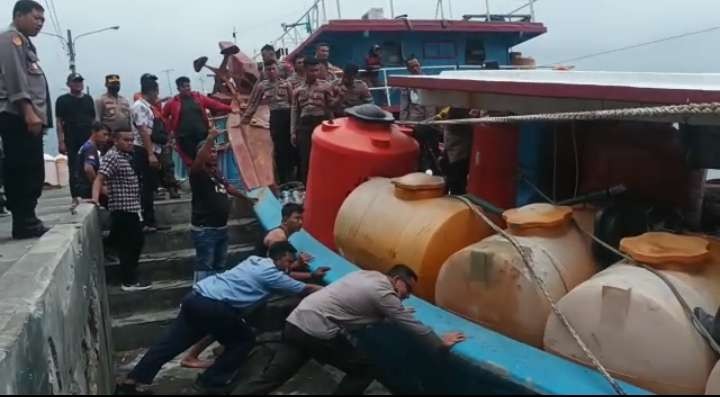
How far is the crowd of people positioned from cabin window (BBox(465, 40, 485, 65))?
5820 mm

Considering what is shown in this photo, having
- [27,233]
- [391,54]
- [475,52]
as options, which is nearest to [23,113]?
[27,233]

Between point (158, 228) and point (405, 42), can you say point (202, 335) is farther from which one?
point (405, 42)

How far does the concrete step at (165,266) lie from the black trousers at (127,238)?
142mm

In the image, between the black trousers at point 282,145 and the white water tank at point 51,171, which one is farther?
the white water tank at point 51,171

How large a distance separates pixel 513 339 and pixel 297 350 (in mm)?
1312

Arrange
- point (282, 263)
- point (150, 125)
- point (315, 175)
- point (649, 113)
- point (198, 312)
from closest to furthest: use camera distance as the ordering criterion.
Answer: point (649, 113) < point (198, 312) < point (282, 263) < point (315, 175) < point (150, 125)

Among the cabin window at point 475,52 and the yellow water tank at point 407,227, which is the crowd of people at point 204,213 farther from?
the cabin window at point 475,52

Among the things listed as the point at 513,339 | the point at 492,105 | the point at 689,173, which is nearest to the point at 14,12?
the point at 492,105

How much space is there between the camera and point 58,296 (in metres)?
3.38

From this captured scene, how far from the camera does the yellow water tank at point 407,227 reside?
4016 mm

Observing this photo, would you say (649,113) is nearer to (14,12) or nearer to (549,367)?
(549,367)

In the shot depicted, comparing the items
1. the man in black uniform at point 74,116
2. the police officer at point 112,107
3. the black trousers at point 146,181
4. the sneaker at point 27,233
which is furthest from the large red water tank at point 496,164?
the man in black uniform at point 74,116

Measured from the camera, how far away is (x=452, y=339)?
339 centimetres

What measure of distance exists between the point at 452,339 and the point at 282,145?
16.3 ft
